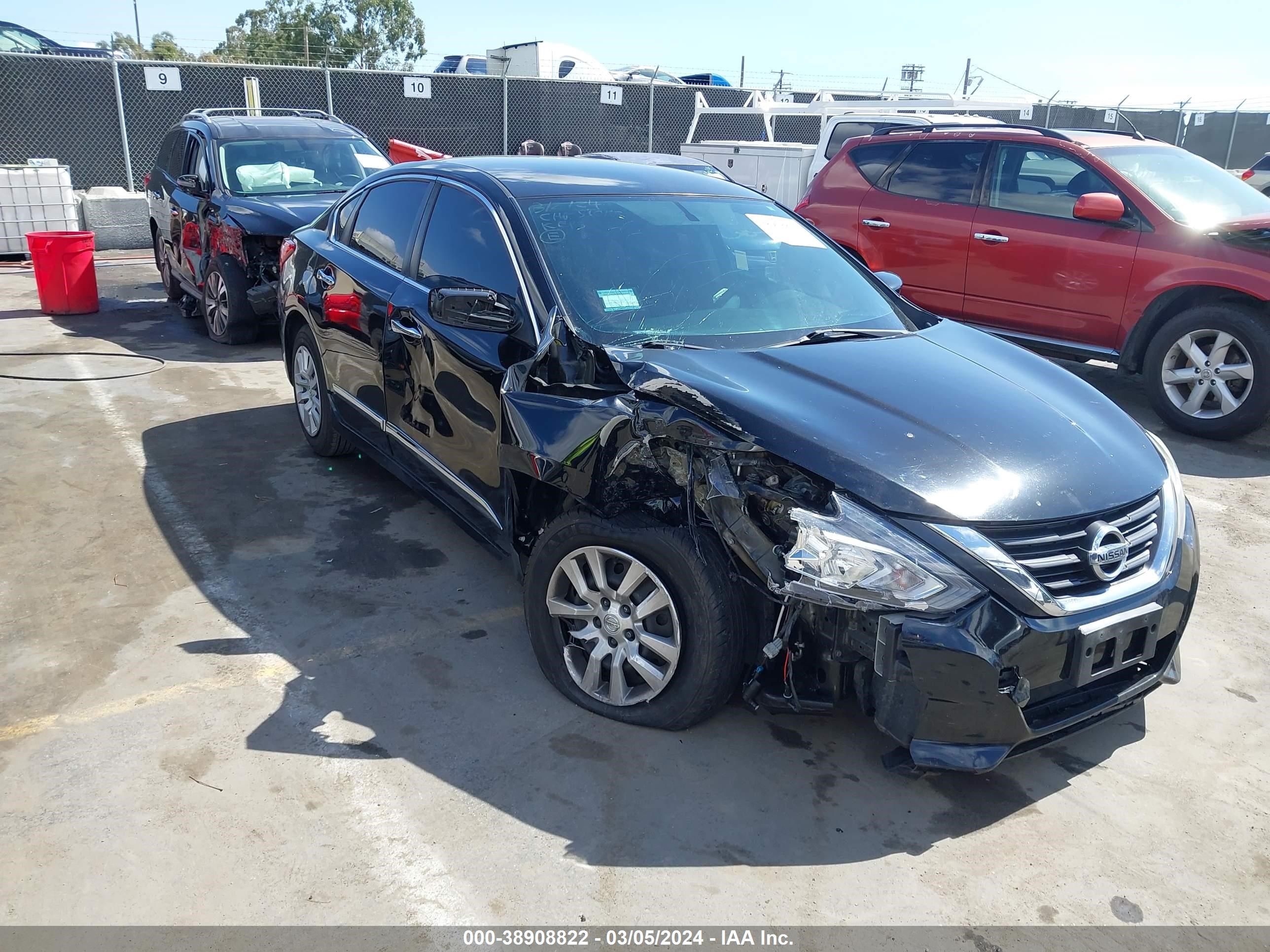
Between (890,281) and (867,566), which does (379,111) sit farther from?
(867,566)

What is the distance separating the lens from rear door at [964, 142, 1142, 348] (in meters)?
7.01

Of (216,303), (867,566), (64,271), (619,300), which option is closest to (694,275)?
(619,300)

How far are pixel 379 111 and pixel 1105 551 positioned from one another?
59.1 ft

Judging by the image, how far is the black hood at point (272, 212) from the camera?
26.9 ft

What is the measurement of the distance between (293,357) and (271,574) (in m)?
1.90

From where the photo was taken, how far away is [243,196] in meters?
8.71

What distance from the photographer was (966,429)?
3.19 metres

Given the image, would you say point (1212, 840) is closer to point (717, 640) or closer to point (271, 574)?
point (717, 640)

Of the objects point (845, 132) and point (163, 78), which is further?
point (163, 78)

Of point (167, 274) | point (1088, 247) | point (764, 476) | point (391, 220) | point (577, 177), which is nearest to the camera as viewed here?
point (764, 476)
